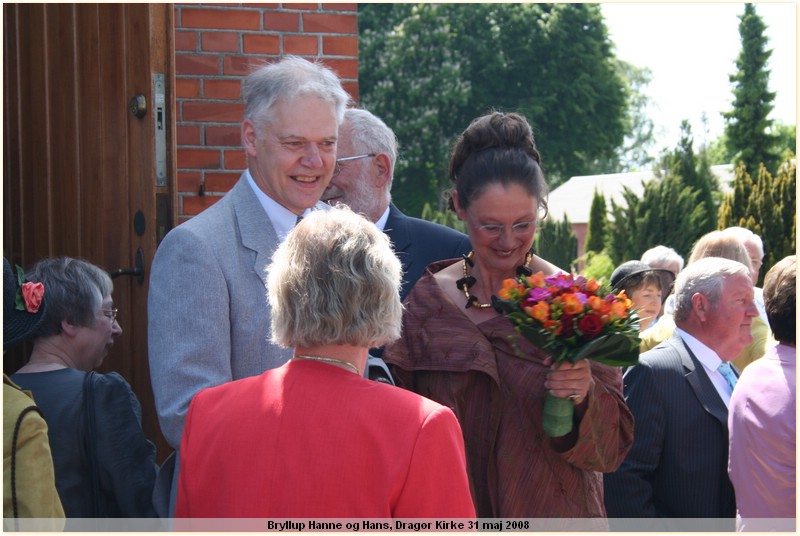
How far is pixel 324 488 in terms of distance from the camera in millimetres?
2266

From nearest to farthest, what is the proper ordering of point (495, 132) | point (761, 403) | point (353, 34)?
1. point (495, 132)
2. point (761, 403)
3. point (353, 34)

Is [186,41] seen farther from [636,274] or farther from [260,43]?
[636,274]

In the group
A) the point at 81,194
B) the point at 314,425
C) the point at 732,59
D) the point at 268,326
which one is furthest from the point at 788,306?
the point at 732,59

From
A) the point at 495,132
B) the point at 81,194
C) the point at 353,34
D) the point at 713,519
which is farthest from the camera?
the point at 353,34

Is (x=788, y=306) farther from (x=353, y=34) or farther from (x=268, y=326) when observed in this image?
(x=353, y=34)

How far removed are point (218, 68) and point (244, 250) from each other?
209 centimetres

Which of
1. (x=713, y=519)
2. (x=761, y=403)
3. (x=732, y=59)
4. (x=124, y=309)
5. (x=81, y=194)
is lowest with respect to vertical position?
(x=713, y=519)

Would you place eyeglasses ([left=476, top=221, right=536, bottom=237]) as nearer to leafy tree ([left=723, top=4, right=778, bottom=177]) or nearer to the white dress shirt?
the white dress shirt

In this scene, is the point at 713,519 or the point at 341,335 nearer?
the point at 341,335

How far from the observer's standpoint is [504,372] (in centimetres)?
313

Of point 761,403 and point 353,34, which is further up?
point 353,34

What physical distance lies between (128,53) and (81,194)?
89cm

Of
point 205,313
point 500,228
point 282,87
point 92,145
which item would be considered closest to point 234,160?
point 92,145

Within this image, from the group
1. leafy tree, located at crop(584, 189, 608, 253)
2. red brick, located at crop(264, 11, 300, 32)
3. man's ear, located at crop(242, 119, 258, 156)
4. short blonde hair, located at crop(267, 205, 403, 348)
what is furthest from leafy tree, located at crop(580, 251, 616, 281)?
short blonde hair, located at crop(267, 205, 403, 348)
